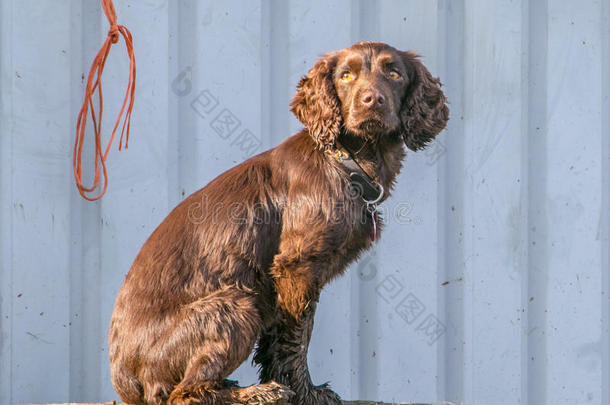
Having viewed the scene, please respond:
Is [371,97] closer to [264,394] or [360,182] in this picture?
[360,182]

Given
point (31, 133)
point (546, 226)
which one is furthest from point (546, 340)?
→ point (31, 133)

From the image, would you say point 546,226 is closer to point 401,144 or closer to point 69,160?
point 401,144

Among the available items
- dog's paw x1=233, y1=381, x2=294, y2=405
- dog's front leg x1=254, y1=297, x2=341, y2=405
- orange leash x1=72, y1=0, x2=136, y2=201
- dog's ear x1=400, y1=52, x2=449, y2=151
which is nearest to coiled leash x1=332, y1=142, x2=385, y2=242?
dog's ear x1=400, y1=52, x2=449, y2=151

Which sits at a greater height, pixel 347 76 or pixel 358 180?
pixel 347 76

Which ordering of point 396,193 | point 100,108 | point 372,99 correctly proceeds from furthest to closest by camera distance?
point 396,193 → point 100,108 → point 372,99

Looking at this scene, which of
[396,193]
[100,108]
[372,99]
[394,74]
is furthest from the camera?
[396,193]

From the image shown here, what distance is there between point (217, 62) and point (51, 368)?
58.8 inches

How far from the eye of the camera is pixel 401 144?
9.37 feet

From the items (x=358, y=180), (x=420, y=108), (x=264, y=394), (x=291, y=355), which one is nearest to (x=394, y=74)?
(x=420, y=108)

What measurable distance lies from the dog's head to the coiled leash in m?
0.05

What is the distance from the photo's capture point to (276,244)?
9.15 feet

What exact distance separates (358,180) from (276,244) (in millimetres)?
342

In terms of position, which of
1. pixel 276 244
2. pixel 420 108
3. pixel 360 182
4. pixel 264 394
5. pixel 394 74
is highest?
pixel 394 74

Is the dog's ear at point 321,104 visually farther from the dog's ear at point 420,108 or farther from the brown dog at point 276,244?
the dog's ear at point 420,108
